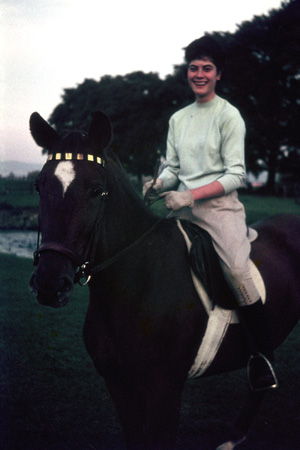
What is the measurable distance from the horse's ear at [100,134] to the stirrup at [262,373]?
2.05 meters

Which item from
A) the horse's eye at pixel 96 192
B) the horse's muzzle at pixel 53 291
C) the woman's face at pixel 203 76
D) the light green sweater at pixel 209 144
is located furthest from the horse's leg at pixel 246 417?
the woman's face at pixel 203 76

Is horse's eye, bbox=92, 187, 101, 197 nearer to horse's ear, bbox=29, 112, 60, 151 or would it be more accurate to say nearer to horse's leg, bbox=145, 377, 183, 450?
horse's ear, bbox=29, 112, 60, 151

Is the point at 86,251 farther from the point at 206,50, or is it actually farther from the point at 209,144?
the point at 206,50

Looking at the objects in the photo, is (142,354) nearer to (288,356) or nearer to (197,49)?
(197,49)

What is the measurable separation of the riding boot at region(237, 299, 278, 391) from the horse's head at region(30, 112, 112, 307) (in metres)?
1.42

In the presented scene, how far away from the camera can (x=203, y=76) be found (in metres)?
3.11

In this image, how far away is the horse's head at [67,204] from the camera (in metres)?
2.16

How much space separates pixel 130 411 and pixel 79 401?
1895mm

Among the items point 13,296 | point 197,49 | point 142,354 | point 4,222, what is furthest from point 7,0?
point 4,222

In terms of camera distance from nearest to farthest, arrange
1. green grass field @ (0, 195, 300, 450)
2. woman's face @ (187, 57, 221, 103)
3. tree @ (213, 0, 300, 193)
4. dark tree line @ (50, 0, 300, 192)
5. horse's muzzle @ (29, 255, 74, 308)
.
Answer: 1. horse's muzzle @ (29, 255, 74, 308)
2. woman's face @ (187, 57, 221, 103)
3. green grass field @ (0, 195, 300, 450)
4. dark tree line @ (50, 0, 300, 192)
5. tree @ (213, 0, 300, 193)

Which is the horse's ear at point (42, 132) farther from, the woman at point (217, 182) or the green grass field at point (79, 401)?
the green grass field at point (79, 401)

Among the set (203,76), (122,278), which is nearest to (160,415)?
(122,278)

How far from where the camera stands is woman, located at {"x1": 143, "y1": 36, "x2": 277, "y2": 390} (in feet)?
9.77

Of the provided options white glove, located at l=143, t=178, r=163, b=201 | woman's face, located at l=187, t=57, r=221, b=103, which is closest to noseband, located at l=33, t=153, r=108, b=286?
white glove, located at l=143, t=178, r=163, b=201
